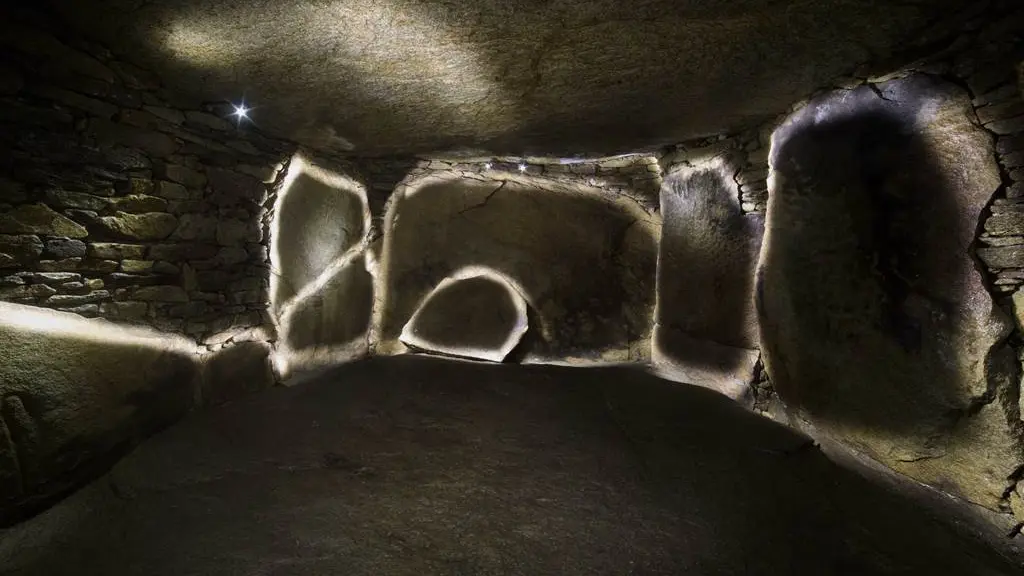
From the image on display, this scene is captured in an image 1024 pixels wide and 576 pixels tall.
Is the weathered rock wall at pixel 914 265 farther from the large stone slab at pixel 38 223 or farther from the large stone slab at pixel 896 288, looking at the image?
the large stone slab at pixel 38 223

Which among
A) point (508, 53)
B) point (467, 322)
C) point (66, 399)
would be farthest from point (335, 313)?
point (508, 53)

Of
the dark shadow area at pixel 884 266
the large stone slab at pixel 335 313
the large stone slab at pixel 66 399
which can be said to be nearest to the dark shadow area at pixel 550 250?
the large stone slab at pixel 335 313

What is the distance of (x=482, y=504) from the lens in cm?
227

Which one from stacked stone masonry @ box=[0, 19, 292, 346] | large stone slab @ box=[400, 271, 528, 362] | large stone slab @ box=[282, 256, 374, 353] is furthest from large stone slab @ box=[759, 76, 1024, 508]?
stacked stone masonry @ box=[0, 19, 292, 346]

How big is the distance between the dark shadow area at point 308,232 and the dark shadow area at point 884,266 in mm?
4363

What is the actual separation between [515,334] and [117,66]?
4.33 m

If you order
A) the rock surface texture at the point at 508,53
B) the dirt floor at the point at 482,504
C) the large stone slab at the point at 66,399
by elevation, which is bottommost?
the dirt floor at the point at 482,504

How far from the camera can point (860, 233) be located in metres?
2.78

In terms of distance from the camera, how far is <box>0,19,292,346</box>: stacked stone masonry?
2.20 m

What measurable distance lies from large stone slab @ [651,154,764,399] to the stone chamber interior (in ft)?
0.14

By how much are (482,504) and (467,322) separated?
10.7 feet

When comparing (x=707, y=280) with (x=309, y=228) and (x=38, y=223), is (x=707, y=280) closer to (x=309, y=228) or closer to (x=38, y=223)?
(x=309, y=228)

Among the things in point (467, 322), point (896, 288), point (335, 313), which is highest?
point (896, 288)

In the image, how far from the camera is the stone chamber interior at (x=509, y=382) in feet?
6.71
